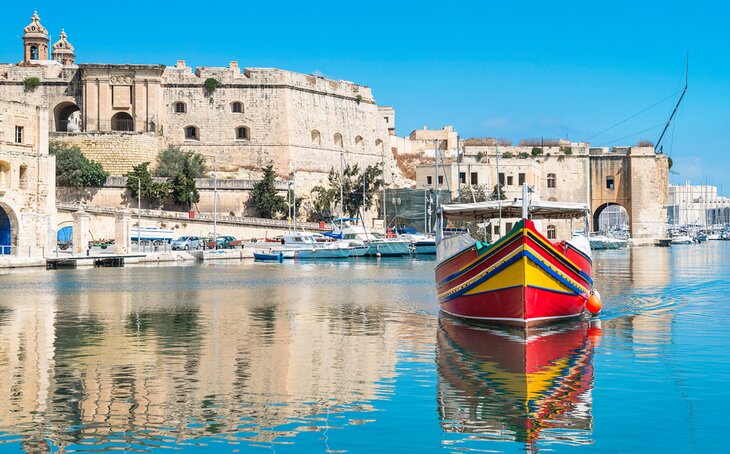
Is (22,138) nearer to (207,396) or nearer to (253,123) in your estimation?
(253,123)

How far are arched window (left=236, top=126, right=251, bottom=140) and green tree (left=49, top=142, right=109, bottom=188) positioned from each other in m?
7.78

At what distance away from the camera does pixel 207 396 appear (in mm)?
9945

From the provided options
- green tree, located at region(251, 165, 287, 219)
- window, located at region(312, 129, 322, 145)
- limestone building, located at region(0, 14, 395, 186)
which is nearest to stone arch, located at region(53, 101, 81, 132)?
limestone building, located at region(0, 14, 395, 186)

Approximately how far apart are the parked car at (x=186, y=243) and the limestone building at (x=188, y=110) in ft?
23.5

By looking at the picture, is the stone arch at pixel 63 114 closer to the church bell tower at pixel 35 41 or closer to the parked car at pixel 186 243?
the church bell tower at pixel 35 41

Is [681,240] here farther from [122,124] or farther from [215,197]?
[122,124]

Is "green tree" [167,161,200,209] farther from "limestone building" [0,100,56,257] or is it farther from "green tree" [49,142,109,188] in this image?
"limestone building" [0,100,56,257]

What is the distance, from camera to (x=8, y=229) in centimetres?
3600

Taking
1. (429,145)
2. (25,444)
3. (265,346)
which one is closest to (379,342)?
(265,346)

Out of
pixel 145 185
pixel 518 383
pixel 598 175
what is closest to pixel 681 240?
pixel 598 175

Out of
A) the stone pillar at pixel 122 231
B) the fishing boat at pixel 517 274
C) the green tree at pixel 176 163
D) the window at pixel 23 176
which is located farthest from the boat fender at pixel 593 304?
the green tree at pixel 176 163

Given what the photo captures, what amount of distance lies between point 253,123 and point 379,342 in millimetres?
40926

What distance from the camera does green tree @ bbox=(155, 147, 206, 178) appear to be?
5041cm

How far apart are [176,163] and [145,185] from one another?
287cm
